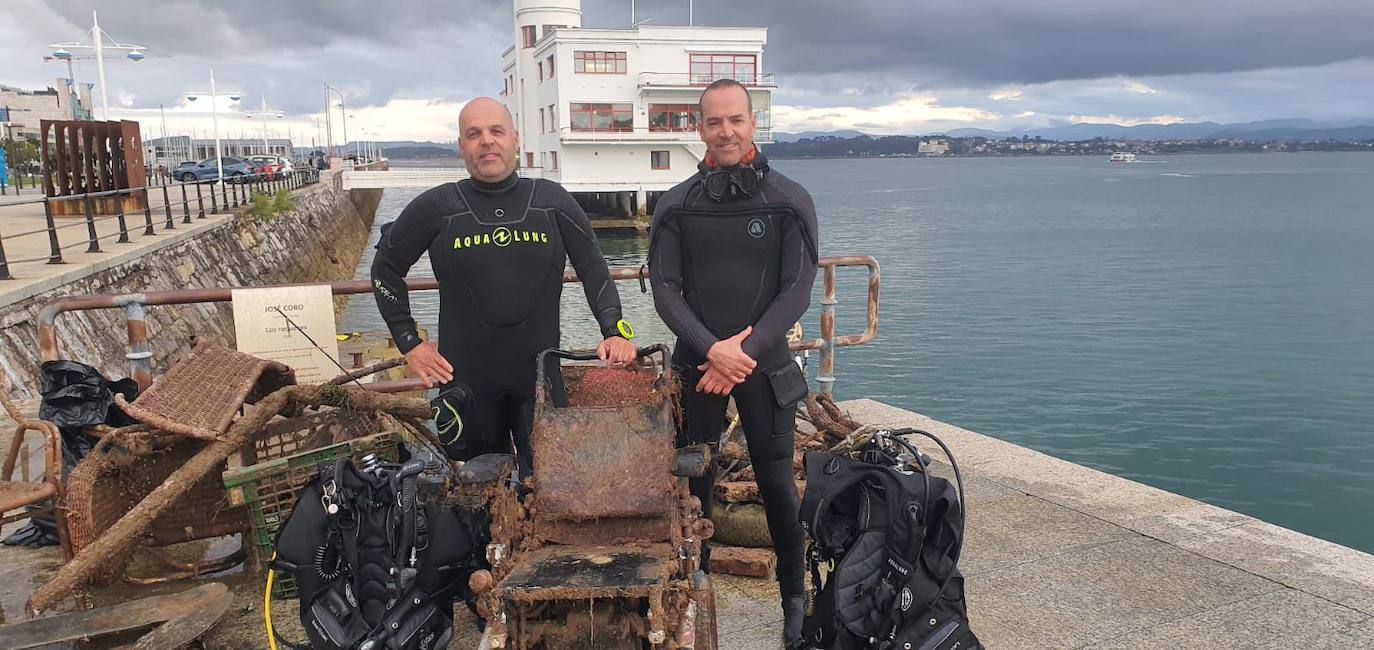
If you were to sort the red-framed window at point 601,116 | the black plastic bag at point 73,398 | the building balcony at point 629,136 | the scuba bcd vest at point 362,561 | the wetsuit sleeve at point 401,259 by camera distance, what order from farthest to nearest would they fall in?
the red-framed window at point 601,116 → the building balcony at point 629,136 → the black plastic bag at point 73,398 → the wetsuit sleeve at point 401,259 → the scuba bcd vest at point 362,561

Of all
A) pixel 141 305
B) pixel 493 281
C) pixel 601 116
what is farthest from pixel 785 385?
pixel 601 116

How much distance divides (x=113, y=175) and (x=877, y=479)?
76.0 feet

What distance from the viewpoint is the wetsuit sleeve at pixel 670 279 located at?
145 inches

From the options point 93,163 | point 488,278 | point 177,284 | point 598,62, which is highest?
point 598,62

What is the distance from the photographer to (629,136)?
52.9 metres

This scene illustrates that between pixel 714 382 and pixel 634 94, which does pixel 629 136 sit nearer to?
pixel 634 94

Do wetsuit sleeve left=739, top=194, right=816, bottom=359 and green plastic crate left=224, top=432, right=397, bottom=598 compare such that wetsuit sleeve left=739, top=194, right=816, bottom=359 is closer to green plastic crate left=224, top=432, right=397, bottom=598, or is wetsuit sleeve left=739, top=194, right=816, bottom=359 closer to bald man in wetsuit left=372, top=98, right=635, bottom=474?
bald man in wetsuit left=372, top=98, right=635, bottom=474

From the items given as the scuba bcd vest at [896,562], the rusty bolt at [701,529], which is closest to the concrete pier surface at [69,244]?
the rusty bolt at [701,529]

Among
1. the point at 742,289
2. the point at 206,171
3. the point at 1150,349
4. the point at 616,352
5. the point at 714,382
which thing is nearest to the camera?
the point at 616,352

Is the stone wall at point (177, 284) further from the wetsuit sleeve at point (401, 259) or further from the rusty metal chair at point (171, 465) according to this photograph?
the wetsuit sleeve at point (401, 259)

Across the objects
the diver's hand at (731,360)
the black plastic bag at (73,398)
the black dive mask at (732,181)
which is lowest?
the black plastic bag at (73,398)

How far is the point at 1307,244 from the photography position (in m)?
47.2

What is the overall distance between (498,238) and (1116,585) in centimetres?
334

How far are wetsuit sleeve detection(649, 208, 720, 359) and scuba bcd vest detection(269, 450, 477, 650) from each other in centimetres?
115
